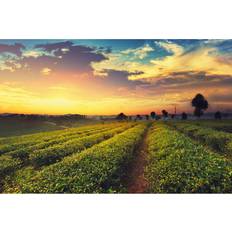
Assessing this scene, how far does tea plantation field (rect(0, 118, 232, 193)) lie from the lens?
34.9 ft

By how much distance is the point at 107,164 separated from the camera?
11602 millimetres

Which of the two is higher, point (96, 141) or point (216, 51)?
point (216, 51)

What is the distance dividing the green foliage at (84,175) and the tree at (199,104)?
333cm

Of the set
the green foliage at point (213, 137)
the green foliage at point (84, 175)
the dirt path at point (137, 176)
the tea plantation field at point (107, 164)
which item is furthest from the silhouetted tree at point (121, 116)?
the green foliage at point (213, 137)

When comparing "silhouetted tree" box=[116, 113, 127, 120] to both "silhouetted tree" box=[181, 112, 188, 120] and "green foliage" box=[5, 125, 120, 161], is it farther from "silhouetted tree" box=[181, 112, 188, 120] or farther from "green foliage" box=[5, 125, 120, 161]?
"silhouetted tree" box=[181, 112, 188, 120]

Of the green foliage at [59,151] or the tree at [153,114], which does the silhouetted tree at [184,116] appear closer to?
the tree at [153,114]

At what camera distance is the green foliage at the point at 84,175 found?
1069 centimetres

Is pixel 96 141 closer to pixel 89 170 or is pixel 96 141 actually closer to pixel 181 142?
pixel 181 142

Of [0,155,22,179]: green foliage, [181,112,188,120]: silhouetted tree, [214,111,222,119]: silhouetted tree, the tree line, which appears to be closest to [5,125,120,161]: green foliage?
[0,155,22,179]: green foliage

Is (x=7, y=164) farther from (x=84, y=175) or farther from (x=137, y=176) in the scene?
(x=137, y=176)

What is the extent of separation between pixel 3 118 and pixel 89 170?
15.0 ft

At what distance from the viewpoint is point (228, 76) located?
1271cm
